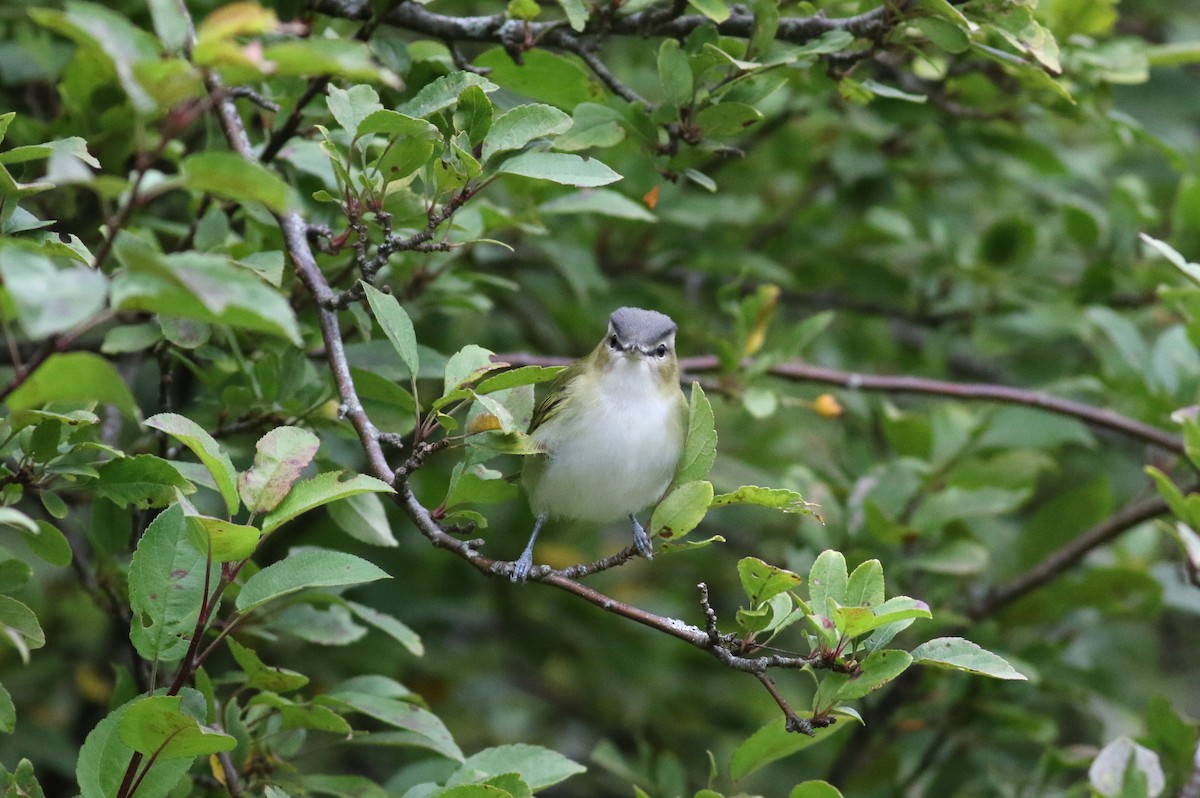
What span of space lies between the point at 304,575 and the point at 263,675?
0.47 m

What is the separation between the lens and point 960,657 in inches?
83.5

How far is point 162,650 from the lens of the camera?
2.21 meters

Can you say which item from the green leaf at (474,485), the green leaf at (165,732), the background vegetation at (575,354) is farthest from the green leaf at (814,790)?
the green leaf at (165,732)

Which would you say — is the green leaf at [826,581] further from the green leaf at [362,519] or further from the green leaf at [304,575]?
the green leaf at [362,519]

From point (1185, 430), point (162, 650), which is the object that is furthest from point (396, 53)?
point (1185, 430)

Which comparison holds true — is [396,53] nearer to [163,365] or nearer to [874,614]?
[163,365]

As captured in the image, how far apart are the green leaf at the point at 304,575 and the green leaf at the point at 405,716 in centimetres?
49

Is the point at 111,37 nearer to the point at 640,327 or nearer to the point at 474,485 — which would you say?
the point at 474,485

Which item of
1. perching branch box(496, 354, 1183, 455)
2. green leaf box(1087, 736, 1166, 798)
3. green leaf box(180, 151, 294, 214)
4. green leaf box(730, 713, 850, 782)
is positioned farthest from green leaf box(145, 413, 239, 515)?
green leaf box(1087, 736, 1166, 798)

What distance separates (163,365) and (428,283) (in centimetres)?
84

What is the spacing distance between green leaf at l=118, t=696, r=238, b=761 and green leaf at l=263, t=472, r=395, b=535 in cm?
33

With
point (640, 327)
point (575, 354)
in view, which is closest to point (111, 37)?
point (640, 327)

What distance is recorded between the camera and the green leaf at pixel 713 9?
2.65 meters

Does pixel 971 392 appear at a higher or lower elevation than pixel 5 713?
lower
